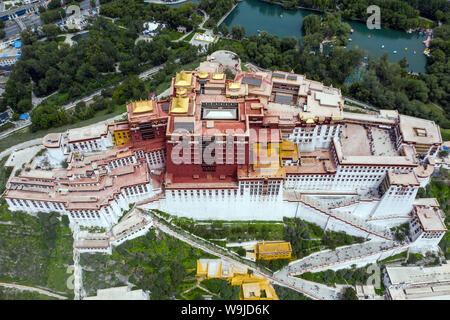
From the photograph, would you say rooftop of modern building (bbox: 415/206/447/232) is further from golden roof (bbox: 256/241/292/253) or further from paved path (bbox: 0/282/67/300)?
paved path (bbox: 0/282/67/300)

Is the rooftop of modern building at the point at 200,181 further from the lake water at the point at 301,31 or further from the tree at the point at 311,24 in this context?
the tree at the point at 311,24

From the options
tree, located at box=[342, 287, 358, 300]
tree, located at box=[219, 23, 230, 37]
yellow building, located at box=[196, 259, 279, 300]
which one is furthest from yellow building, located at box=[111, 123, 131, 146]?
tree, located at box=[219, 23, 230, 37]

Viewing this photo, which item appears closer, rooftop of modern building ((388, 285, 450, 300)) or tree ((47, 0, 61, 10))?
rooftop of modern building ((388, 285, 450, 300))

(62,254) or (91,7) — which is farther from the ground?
(91,7)

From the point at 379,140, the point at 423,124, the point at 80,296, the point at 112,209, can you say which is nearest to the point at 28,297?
the point at 80,296

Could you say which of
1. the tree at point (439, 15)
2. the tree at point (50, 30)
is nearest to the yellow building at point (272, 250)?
the tree at point (50, 30)

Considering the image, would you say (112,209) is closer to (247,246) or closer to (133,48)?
(247,246)
